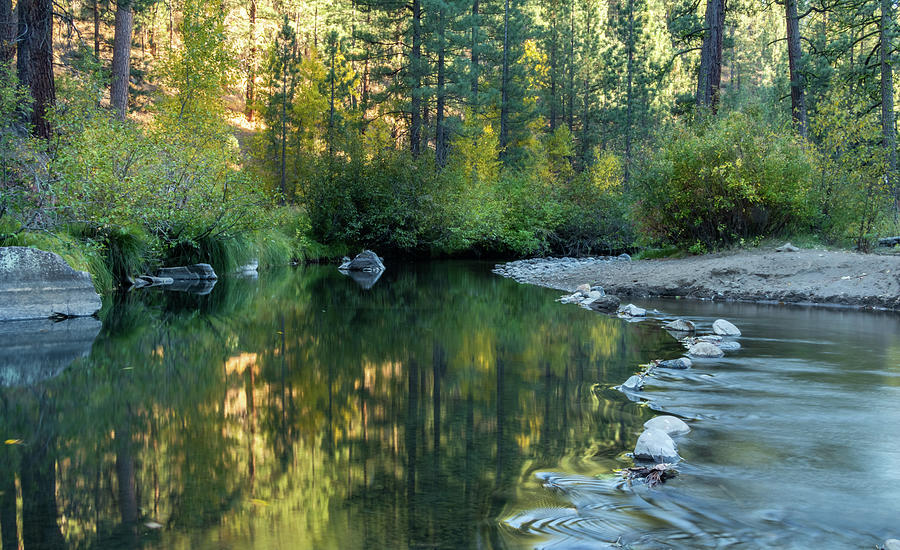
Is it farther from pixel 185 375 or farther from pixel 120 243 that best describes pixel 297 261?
pixel 185 375

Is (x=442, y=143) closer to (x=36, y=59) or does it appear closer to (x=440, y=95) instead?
(x=440, y=95)

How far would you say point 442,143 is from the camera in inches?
1189

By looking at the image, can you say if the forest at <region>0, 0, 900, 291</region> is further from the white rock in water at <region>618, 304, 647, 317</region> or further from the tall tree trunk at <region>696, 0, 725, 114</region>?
the white rock in water at <region>618, 304, 647, 317</region>

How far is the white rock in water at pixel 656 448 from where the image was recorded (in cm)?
376

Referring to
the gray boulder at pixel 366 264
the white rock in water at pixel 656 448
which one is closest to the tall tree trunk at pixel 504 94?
the gray boulder at pixel 366 264

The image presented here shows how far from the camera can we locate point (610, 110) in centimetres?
4259

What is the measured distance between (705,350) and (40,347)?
6454 mm

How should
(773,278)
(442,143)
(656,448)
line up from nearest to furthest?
(656,448) → (773,278) → (442,143)

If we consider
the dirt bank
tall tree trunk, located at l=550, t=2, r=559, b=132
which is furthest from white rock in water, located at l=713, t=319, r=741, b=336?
tall tree trunk, located at l=550, t=2, r=559, b=132

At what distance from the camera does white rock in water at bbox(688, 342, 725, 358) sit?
22.1 feet

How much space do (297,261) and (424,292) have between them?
957 centimetres

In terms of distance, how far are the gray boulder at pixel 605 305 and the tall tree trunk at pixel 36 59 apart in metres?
10.1

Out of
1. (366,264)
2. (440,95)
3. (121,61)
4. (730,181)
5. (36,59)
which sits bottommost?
(366,264)

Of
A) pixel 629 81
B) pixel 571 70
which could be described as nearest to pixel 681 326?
pixel 629 81
